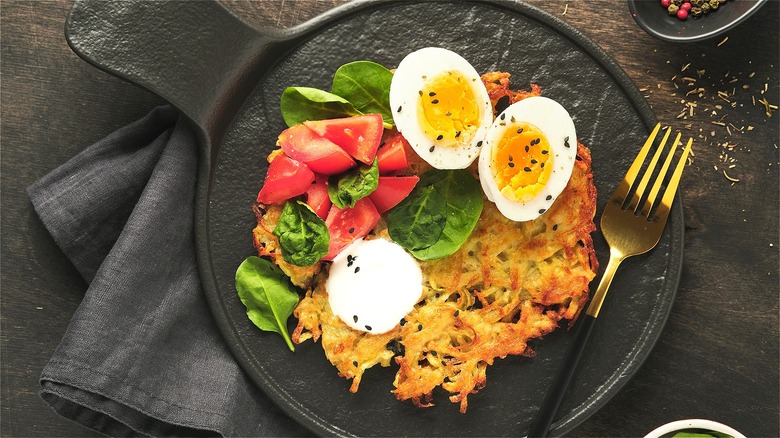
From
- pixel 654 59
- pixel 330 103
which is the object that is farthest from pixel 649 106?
pixel 330 103

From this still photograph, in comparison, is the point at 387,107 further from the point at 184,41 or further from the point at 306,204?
the point at 184,41

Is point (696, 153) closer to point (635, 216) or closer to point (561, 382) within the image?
point (635, 216)

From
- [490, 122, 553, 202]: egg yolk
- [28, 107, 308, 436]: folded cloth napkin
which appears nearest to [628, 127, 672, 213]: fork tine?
[490, 122, 553, 202]: egg yolk

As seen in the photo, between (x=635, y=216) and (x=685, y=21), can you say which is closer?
(x=635, y=216)

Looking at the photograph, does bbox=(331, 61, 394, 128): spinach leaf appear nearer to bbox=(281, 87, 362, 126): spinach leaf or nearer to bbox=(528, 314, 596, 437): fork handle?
bbox=(281, 87, 362, 126): spinach leaf

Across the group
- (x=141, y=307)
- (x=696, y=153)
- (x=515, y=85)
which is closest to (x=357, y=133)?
(x=515, y=85)
